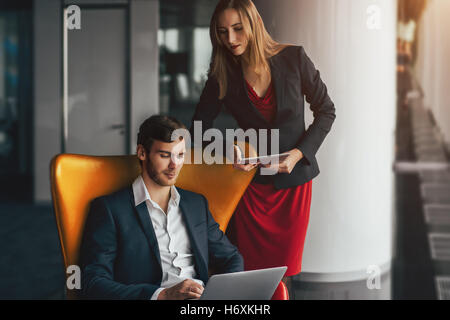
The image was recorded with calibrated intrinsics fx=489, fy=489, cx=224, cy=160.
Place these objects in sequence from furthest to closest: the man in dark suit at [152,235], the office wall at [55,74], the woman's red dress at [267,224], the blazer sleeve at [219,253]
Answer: the office wall at [55,74] → the woman's red dress at [267,224] → the blazer sleeve at [219,253] → the man in dark suit at [152,235]

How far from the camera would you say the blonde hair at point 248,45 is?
206 cm

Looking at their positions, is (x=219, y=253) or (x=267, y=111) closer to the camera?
(x=219, y=253)

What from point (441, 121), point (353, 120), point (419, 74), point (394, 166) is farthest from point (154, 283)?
point (441, 121)

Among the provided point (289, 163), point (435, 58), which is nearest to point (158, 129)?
point (289, 163)

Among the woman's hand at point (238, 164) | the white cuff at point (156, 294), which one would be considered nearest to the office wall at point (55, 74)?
the woman's hand at point (238, 164)

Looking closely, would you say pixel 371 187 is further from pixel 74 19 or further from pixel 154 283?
pixel 74 19

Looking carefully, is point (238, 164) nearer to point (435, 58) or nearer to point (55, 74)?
point (435, 58)

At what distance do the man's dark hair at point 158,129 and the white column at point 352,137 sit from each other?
1.00 meters

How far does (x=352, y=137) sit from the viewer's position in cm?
278

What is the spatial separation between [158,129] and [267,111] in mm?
596

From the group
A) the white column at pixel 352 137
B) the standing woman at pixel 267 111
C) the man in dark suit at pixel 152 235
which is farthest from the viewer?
the white column at pixel 352 137

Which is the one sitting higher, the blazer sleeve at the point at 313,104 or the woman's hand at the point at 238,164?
the blazer sleeve at the point at 313,104

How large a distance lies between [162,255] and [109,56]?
4.29m

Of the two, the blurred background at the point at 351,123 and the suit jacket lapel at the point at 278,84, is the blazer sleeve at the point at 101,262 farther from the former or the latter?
the suit jacket lapel at the point at 278,84
